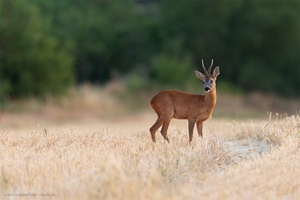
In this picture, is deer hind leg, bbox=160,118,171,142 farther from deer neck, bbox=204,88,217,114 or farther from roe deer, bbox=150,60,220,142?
deer neck, bbox=204,88,217,114

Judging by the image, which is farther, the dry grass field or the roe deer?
the roe deer

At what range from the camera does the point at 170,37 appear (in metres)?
53.4

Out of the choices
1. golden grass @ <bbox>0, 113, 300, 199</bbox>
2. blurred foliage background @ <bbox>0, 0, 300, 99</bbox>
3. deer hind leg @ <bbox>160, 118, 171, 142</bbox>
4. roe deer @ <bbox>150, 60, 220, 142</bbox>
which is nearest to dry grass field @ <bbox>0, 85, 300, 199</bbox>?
golden grass @ <bbox>0, 113, 300, 199</bbox>

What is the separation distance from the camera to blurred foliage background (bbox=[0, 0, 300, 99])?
41656 millimetres

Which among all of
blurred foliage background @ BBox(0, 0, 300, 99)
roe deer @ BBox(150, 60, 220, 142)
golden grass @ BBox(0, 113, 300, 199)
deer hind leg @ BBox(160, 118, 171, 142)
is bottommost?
golden grass @ BBox(0, 113, 300, 199)

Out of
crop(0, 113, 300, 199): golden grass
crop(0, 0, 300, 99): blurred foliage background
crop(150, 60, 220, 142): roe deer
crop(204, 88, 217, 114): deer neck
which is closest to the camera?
crop(0, 113, 300, 199): golden grass

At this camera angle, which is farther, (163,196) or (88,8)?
(88,8)

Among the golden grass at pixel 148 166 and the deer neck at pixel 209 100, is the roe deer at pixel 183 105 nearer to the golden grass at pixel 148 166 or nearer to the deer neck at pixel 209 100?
the deer neck at pixel 209 100

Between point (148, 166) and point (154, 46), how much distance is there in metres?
46.5

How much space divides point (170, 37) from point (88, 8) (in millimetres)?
9987

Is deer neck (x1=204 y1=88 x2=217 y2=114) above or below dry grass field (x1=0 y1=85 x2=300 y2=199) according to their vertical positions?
above

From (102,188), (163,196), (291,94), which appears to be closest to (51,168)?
(102,188)

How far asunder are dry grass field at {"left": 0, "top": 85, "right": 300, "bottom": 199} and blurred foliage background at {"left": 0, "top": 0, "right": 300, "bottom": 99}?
95.4 ft

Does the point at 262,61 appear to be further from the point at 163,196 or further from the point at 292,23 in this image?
the point at 163,196
